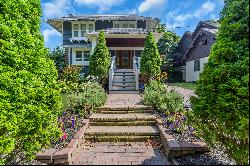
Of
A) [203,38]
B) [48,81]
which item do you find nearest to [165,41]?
[203,38]

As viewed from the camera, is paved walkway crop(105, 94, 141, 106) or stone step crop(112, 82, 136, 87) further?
stone step crop(112, 82, 136, 87)

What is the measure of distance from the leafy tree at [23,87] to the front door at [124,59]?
67.6 feet

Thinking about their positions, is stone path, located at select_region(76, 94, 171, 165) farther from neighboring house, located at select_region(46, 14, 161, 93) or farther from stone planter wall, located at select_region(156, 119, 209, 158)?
neighboring house, located at select_region(46, 14, 161, 93)

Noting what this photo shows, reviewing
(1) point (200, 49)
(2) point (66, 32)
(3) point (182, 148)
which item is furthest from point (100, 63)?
(1) point (200, 49)

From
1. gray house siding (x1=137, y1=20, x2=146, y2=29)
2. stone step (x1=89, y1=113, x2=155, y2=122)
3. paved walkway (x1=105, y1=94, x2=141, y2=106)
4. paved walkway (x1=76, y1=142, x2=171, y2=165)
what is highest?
gray house siding (x1=137, y1=20, x2=146, y2=29)

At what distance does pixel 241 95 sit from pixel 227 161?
6.66ft

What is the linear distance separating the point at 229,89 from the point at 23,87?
→ 176 inches

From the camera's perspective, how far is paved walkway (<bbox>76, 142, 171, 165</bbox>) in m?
6.80

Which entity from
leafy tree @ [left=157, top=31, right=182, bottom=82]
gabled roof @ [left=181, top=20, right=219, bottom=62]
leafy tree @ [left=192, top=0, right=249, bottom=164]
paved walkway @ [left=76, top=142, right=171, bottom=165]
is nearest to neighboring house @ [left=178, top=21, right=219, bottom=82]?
gabled roof @ [left=181, top=20, right=219, bottom=62]

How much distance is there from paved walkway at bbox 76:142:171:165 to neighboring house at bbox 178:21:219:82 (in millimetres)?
22324

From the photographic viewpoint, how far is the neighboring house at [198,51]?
29594 mm

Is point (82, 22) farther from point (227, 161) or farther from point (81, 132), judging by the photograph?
point (227, 161)

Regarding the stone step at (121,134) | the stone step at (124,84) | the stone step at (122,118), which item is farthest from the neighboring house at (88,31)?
the stone step at (121,134)

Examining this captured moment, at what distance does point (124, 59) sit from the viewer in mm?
27906
